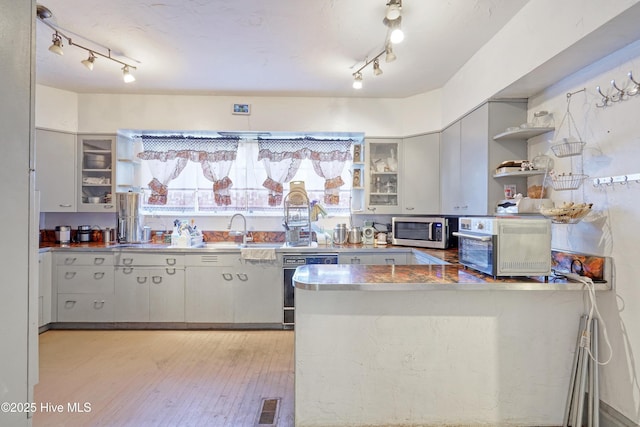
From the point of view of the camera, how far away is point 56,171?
3.54m

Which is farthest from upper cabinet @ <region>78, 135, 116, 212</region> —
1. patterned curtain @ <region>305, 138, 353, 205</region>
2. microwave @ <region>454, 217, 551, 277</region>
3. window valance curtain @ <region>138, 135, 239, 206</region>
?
microwave @ <region>454, 217, 551, 277</region>

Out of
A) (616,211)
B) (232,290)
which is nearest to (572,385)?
(616,211)

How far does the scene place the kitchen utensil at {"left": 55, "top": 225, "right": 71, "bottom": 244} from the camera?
370 cm

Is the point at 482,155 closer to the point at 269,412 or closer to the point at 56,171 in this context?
the point at 269,412

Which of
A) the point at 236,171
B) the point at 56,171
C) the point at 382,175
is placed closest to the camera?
the point at 56,171

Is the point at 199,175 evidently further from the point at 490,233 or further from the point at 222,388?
the point at 490,233

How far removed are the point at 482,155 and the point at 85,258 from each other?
405 cm

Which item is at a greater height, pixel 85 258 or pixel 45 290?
pixel 85 258

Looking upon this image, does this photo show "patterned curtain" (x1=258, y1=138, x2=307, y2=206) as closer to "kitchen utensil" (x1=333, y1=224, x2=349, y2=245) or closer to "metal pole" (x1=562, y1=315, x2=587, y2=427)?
"kitchen utensil" (x1=333, y1=224, x2=349, y2=245)

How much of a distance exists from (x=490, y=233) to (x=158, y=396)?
2.43 meters

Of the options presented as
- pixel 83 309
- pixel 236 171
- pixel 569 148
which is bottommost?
pixel 83 309

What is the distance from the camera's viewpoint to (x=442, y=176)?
3449 mm

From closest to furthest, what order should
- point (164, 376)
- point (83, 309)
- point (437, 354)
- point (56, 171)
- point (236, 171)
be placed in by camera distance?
point (437, 354) < point (164, 376) < point (83, 309) < point (56, 171) < point (236, 171)

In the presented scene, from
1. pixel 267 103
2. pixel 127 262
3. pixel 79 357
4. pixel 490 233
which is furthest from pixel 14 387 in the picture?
pixel 267 103
